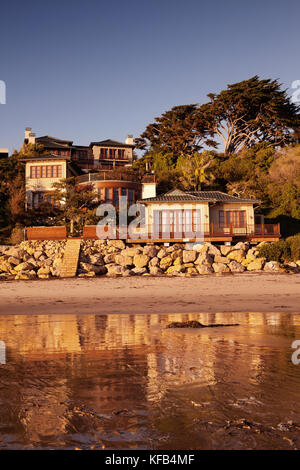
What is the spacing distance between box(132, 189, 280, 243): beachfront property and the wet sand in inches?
235

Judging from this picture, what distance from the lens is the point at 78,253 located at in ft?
93.8

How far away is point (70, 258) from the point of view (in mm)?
28125

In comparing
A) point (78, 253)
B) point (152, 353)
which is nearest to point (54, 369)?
point (152, 353)

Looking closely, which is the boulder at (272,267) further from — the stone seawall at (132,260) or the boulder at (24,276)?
the boulder at (24,276)

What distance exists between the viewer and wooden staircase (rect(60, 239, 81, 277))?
26594 millimetres

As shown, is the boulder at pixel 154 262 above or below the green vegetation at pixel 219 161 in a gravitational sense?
below

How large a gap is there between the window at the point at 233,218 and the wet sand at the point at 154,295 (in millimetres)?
8097

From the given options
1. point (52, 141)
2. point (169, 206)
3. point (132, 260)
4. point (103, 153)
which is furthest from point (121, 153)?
point (132, 260)

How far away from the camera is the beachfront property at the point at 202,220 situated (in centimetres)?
3072

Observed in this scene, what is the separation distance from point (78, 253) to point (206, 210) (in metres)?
10.8

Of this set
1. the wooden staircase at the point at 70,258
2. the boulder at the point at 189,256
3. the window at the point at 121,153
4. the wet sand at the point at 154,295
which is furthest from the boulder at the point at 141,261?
the window at the point at 121,153

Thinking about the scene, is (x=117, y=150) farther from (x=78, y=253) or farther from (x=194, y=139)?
(x=78, y=253)

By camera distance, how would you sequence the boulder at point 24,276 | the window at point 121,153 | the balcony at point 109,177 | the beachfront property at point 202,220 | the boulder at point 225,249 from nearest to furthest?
the boulder at point 24,276 → the boulder at point 225,249 → the beachfront property at point 202,220 → the balcony at point 109,177 → the window at point 121,153

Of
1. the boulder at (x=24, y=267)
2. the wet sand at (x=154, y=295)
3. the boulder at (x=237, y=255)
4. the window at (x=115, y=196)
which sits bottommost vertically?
the wet sand at (x=154, y=295)
